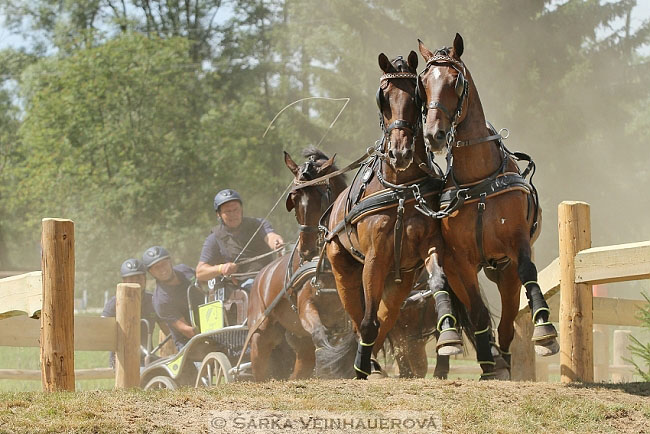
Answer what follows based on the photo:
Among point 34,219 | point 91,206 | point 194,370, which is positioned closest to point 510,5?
point 91,206

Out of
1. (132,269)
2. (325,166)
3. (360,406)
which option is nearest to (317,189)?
(325,166)

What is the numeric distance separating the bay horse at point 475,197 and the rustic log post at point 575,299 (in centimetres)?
75

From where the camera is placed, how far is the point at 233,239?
12539 millimetres

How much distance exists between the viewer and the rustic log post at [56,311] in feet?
23.9

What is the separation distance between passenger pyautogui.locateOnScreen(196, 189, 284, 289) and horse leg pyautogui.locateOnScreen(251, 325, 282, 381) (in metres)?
1.76

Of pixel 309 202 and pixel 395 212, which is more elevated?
pixel 309 202

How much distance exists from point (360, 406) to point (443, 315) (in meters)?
1.27

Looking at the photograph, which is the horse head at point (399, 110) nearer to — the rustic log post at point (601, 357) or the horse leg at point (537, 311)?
the horse leg at point (537, 311)

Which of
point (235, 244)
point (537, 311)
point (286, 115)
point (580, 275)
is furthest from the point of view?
point (286, 115)

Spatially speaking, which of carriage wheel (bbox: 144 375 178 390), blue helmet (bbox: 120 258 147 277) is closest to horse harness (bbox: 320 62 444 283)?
carriage wheel (bbox: 144 375 178 390)

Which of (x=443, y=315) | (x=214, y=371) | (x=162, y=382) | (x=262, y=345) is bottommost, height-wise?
(x=162, y=382)

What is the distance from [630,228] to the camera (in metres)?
27.4

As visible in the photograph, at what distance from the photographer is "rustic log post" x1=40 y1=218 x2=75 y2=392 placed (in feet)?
23.9

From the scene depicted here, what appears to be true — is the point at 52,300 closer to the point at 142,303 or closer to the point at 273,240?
the point at 273,240
